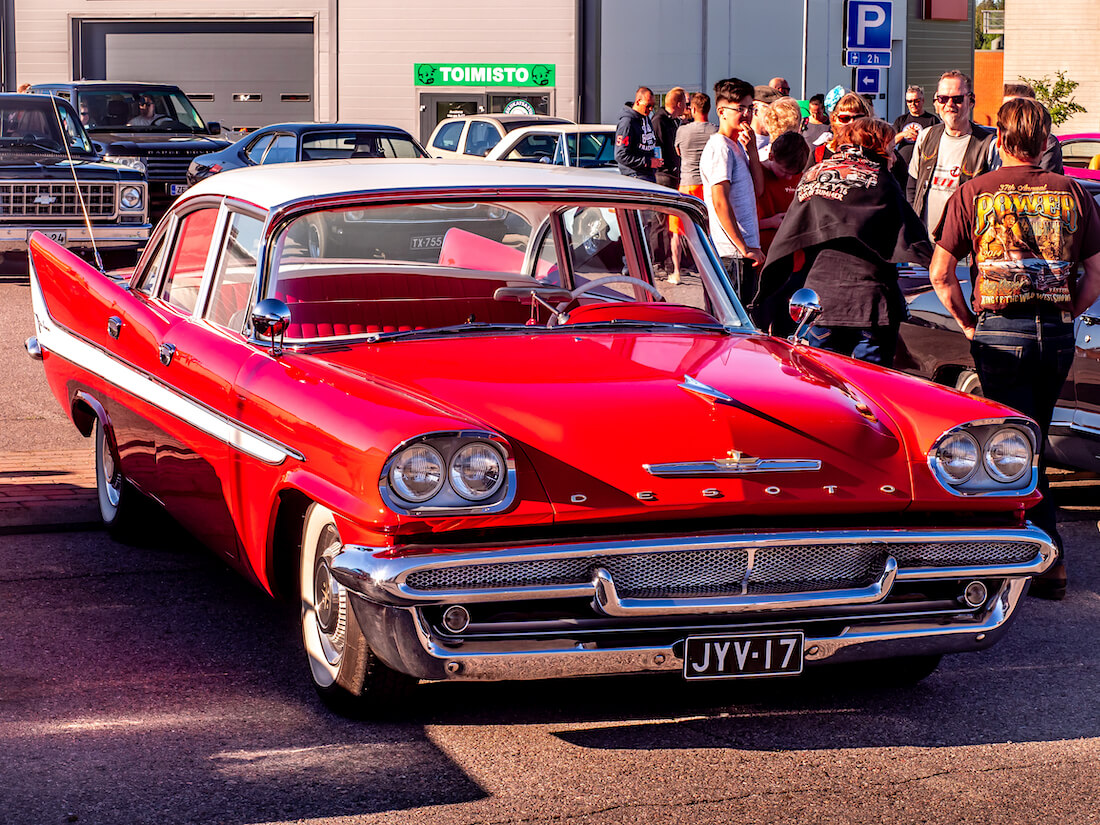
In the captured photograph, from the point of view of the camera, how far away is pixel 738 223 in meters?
8.97

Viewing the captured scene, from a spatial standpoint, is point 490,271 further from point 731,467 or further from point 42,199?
point 42,199

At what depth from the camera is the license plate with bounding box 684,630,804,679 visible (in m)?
4.25

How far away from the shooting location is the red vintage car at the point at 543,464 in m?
4.18

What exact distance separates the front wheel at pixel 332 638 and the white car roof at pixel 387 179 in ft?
4.33

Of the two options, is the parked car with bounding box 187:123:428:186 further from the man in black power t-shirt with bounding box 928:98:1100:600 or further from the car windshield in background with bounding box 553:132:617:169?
the man in black power t-shirt with bounding box 928:98:1100:600

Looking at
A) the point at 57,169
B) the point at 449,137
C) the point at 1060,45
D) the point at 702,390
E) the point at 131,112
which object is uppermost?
the point at 1060,45

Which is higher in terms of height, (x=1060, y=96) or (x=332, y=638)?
(x=1060, y=96)

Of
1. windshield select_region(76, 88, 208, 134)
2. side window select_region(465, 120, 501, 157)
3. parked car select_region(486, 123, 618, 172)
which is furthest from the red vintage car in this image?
side window select_region(465, 120, 501, 157)

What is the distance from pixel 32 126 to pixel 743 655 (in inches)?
531

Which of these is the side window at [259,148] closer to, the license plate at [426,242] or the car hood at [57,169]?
the car hood at [57,169]

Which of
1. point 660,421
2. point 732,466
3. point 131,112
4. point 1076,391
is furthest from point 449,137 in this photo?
point 732,466

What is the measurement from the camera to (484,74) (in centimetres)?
3406

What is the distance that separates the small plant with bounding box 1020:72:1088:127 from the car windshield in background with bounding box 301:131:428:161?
26.4 m

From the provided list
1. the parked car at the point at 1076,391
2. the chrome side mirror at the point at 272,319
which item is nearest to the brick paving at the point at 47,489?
the chrome side mirror at the point at 272,319
